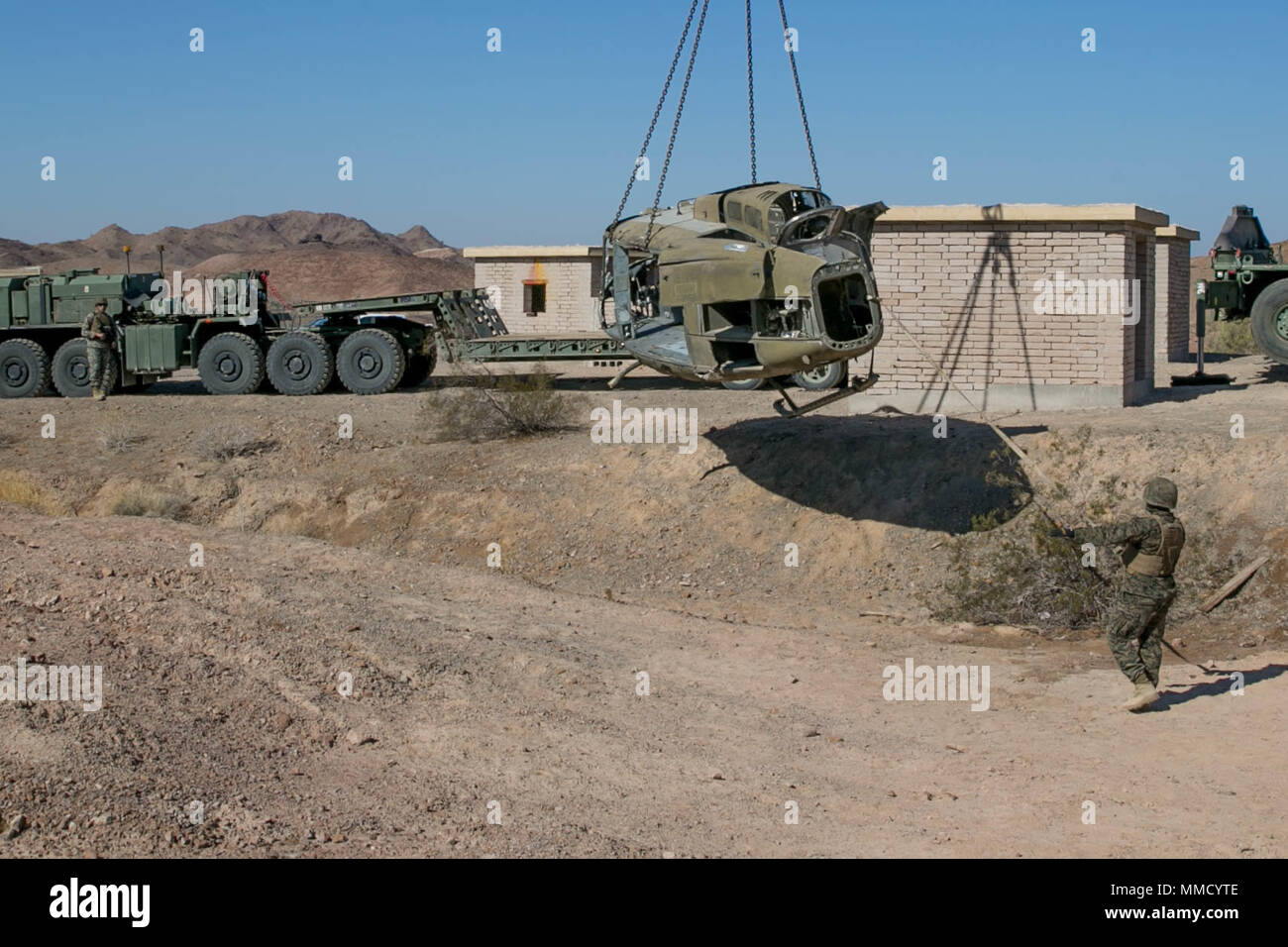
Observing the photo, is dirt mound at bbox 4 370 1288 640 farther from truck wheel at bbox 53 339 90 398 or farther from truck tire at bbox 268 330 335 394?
truck wheel at bbox 53 339 90 398

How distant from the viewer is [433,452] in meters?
16.7

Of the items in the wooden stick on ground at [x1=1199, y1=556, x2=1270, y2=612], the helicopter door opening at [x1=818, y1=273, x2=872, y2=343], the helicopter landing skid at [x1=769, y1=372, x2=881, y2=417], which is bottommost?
the wooden stick on ground at [x1=1199, y1=556, x2=1270, y2=612]

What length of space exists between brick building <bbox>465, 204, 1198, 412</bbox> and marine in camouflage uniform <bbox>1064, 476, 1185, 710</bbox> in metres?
6.84

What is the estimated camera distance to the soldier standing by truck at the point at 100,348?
69.8ft

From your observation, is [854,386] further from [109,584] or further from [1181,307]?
[1181,307]

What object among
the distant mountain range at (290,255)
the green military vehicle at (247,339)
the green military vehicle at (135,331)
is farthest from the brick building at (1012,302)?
the distant mountain range at (290,255)

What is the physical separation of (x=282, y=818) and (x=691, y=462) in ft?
30.7

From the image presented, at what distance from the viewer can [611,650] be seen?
34.3 ft

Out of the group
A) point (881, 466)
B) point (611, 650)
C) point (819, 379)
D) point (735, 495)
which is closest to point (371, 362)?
point (819, 379)

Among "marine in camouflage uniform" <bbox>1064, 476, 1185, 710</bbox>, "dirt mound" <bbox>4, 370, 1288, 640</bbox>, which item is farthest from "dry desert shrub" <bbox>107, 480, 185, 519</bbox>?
"marine in camouflage uniform" <bbox>1064, 476, 1185, 710</bbox>

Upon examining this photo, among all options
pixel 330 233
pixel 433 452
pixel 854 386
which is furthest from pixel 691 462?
pixel 330 233

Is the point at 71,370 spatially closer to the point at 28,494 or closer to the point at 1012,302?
the point at 28,494

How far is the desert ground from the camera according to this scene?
6660 mm

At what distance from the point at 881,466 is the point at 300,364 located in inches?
427
